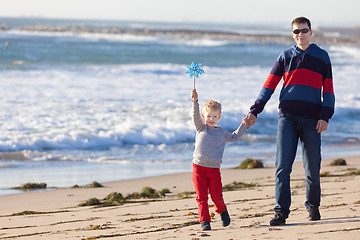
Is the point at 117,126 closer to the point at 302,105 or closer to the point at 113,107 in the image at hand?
the point at 113,107

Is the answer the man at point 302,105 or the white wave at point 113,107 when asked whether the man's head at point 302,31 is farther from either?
the white wave at point 113,107

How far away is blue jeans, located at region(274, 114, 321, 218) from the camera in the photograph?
15.9 feet

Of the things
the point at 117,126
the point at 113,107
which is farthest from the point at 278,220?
the point at 113,107

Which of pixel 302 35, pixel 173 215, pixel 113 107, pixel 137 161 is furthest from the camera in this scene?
pixel 113 107

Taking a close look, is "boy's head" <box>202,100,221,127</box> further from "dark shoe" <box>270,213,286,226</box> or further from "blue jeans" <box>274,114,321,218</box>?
"dark shoe" <box>270,213,286,226</box>

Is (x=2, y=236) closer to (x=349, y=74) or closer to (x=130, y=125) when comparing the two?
(x=130, y=125)

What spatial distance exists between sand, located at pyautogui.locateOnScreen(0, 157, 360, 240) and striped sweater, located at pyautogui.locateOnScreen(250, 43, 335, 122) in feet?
3.04

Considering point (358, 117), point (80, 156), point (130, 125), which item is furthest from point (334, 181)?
point (358, 117)

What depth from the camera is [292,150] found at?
4.90m

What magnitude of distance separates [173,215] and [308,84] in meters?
1.86

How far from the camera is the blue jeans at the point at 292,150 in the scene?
485cm

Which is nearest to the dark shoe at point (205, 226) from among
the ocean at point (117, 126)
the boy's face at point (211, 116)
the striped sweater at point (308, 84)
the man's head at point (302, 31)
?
the boy's face at point (211, 116)

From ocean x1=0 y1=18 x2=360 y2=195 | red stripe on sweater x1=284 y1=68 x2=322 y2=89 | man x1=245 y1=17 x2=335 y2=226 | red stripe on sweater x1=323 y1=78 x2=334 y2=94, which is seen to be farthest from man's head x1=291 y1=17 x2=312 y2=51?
ocean x1=0 y1=18 x2=360 y2=195

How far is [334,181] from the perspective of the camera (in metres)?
7.59
